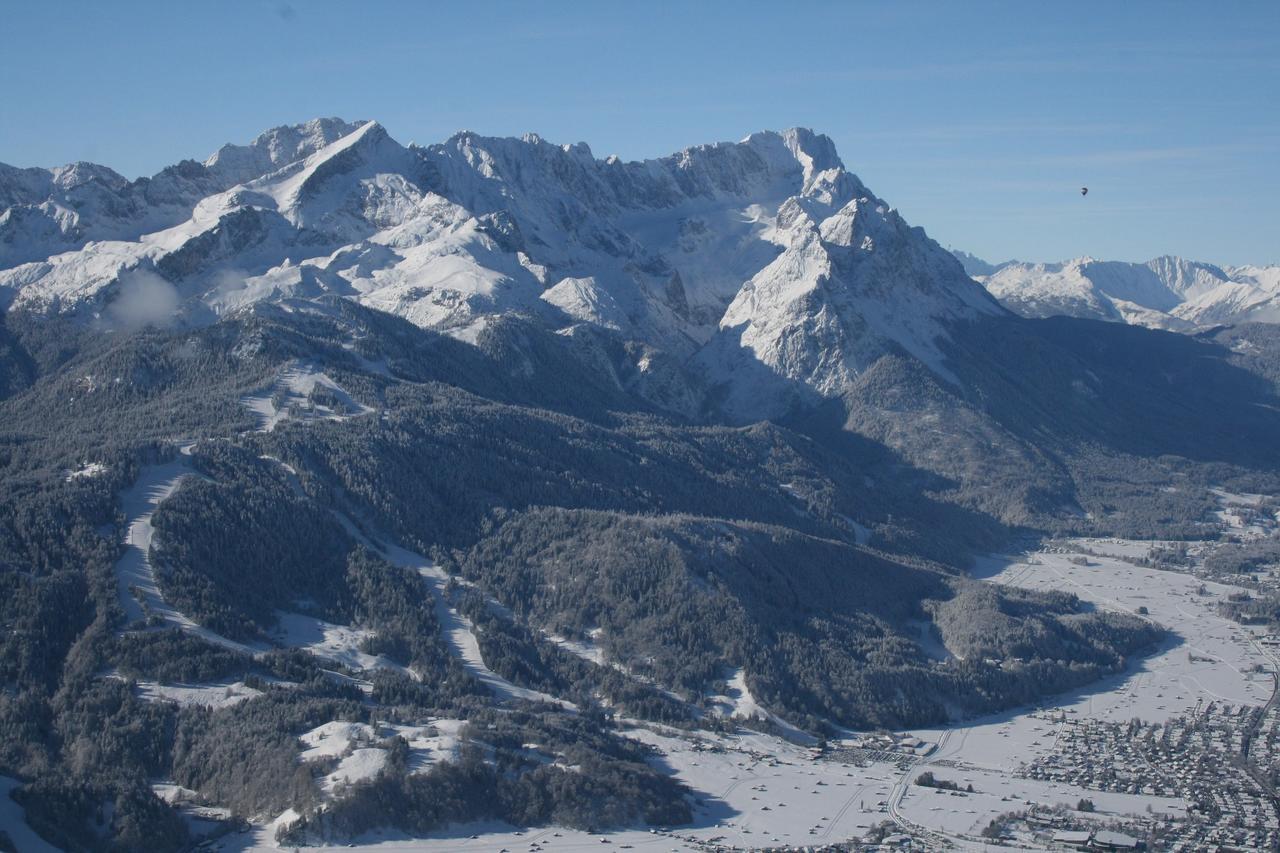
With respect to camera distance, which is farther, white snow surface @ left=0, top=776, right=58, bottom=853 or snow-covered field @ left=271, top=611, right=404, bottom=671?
snow-covered field @ left=271, top=611, right=404, bottom=671

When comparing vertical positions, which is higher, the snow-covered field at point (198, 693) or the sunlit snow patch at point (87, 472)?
the sunlit snow patch at point (87, 472)

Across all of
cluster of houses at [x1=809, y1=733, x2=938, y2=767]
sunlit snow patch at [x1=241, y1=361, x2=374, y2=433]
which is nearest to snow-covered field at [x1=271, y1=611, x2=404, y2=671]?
cluster of houses at [x1=809, y1=733, x2=938, y2=767]

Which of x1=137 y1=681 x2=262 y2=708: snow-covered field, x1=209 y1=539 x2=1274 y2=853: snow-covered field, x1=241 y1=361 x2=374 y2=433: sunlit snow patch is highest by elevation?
x1=241 y1=361 x2=374 y2=433: sunlit snow patch

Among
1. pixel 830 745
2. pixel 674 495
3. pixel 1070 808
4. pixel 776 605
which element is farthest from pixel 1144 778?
pixel 674 495

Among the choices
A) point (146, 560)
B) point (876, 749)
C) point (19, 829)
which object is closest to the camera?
point (19, 829)

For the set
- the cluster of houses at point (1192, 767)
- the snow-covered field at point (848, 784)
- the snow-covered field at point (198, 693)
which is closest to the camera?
the snow-covered field at point (848, 784)

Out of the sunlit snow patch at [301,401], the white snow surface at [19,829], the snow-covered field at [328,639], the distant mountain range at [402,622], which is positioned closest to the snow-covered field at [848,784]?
the distant mountain range at [402,622]

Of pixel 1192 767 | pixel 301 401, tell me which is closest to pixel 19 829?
pixel 1192 767

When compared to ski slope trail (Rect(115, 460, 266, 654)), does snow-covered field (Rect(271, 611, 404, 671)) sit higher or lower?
lower

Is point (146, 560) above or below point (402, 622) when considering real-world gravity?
above

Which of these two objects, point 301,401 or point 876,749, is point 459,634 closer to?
point 876,749

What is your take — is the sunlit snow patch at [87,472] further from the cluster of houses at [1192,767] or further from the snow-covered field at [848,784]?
the cluster of houses at [1192,767]

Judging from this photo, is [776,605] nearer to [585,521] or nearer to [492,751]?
[585,521]

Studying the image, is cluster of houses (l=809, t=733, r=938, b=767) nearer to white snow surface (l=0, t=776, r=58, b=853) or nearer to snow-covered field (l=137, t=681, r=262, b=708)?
snow-covered field (l=137, t=681, r=262, b=708)
